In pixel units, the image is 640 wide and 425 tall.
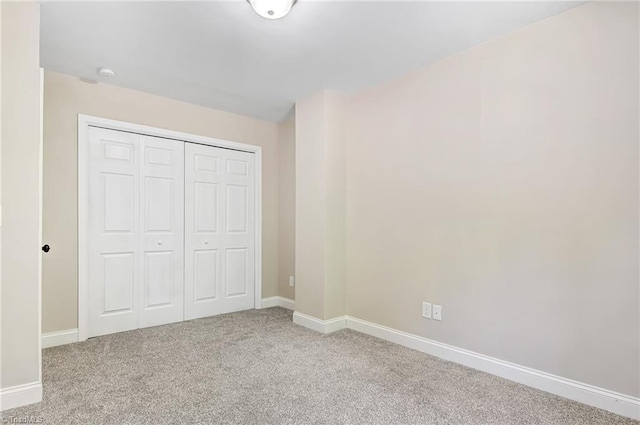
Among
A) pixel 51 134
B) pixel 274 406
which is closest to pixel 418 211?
pixel 274 406

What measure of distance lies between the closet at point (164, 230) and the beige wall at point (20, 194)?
125 centimetres

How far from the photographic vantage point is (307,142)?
3533 mm

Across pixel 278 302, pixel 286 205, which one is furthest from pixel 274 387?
pixel 286 205

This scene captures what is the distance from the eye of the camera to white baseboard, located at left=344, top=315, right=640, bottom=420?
1892mm

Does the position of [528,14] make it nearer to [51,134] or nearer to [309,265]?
[309,265]

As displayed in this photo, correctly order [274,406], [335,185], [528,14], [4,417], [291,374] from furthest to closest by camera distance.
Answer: [335,185] → [291,374] → [528,14] → [274,406] → [4,417]

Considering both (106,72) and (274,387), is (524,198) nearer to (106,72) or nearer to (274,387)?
(274,387)

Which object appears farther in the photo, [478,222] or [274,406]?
[478,222]

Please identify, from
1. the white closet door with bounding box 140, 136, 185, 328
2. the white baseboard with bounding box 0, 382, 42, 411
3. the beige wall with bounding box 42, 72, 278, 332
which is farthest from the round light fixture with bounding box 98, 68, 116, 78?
the white baseboard with bounding box 0, 382, 42, 411

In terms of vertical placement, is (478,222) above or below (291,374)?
above

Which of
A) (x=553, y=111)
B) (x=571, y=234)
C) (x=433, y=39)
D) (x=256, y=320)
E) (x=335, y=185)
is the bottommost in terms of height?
(x=256, y=320)

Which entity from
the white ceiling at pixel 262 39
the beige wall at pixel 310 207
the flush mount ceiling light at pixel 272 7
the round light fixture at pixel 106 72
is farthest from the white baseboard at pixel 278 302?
the flush mount ceiling light at pixel 272 7

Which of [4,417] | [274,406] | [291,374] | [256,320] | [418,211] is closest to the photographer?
[4,417]

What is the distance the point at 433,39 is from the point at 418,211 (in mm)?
1271
